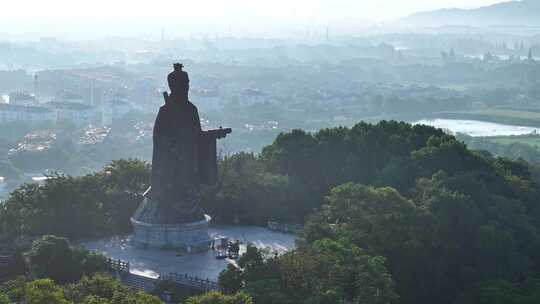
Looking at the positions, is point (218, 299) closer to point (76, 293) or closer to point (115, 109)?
point (76, 293)

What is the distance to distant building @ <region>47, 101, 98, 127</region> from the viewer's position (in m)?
70.6

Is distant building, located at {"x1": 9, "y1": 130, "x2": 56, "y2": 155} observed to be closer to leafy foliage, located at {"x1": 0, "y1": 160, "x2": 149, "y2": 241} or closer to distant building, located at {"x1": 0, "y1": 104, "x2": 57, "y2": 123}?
distant building, located at {"x1": 0, "y1": 104, "x2": 57, "y2": 123}

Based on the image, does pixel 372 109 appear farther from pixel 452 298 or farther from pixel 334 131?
pixel 452 298

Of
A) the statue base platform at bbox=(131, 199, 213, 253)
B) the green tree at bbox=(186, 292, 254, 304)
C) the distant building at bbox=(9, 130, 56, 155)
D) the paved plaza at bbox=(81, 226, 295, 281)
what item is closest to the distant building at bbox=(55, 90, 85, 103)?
the distant building at bbox=(9, 130, 56, 155)

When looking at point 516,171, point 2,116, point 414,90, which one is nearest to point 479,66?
point 414,90

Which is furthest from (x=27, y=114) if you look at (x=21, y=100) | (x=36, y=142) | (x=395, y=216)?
(x=395, y=216)

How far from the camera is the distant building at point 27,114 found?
69.4 meters

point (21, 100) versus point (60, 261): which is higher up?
point (60, 261)

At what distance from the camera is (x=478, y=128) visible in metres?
79.4

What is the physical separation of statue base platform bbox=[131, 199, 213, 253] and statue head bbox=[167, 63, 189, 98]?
258cm

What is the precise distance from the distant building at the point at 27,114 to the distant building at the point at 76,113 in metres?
0.69

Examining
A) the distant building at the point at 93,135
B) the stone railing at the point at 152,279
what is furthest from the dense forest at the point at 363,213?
the distant building at the point at 93,135

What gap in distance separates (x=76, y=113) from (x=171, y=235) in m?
48.4

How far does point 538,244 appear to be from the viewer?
26.1m
